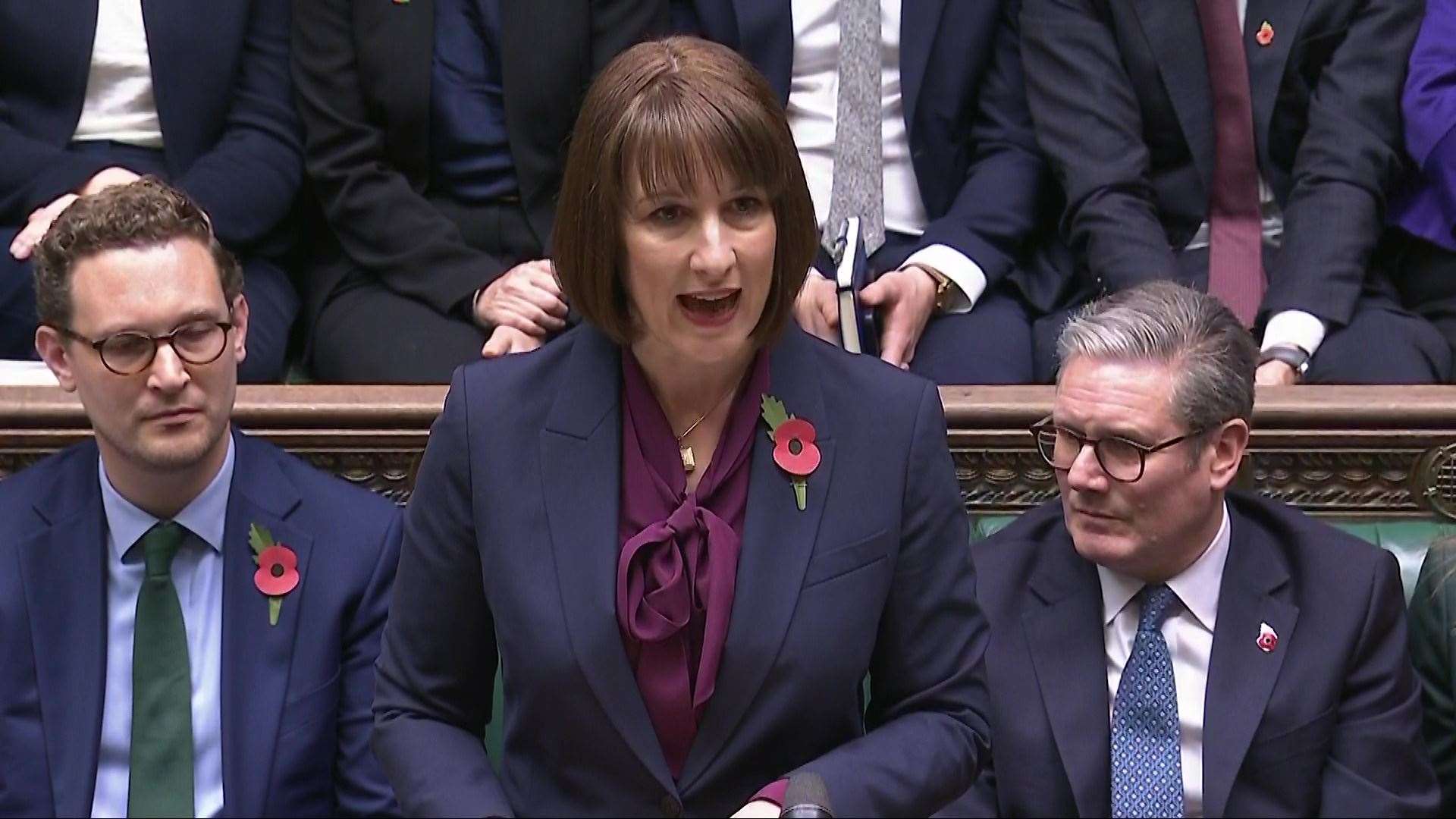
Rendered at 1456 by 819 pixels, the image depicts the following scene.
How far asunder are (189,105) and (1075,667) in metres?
1.59

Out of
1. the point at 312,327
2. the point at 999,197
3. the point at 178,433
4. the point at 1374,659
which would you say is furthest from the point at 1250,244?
the point at 178,433

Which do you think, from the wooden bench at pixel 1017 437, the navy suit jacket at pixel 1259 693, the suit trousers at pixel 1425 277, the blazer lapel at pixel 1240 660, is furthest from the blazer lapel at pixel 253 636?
the suit trousers at pixel 1425 277

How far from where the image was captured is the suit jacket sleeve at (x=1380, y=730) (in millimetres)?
2195

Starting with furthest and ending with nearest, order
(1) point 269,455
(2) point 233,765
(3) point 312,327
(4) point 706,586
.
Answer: (3) point 312,327 → (1) point 269,455 → (2) point 233,765 → (4) point 706,586

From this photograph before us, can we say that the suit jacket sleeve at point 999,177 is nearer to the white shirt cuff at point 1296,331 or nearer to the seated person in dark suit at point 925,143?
the seated person in dark suit at point 925,143

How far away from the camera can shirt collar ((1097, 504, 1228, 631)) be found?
7.51 ft

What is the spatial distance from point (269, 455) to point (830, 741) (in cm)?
86

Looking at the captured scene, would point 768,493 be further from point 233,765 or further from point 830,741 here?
point 233,765

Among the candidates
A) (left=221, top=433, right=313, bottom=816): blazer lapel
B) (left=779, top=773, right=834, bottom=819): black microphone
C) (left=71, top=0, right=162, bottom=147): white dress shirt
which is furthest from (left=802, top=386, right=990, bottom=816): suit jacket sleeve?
(left=71, top=0, right=162, bottom=147): white dress shirt

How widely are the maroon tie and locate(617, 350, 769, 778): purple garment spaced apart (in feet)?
4.60

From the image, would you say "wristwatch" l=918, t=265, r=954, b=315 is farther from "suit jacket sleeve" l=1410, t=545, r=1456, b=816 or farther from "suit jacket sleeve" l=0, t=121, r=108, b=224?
"suit jacket sleeve" l=0, t=121, r=108, b=224

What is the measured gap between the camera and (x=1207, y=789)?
2.18 m

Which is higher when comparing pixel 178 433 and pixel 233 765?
pixel 178 433

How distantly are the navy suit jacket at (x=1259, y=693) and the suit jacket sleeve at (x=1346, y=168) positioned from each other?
659 millimetres
